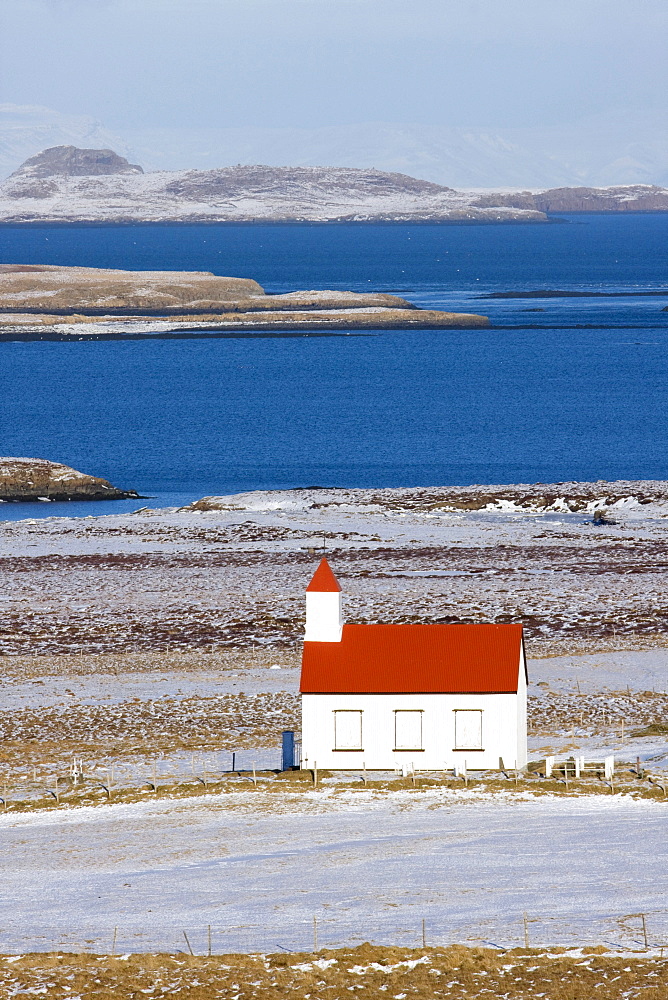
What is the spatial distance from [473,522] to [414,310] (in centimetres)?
11679

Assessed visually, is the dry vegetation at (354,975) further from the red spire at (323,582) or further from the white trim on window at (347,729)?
the red spire at (323,582)

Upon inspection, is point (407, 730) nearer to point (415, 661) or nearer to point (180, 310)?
point (415, 661)

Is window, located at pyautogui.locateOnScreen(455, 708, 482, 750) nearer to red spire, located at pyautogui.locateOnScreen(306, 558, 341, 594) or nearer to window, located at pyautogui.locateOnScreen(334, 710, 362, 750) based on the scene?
window, located at pyautogui.locateOnScreen(334, 710, 362, 750)

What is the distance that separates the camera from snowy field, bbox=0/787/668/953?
23.9 metres

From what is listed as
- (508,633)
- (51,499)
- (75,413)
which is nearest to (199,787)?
(508,633)

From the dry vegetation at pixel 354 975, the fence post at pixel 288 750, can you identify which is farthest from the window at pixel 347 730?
the dry vegetation at pixel 354 975

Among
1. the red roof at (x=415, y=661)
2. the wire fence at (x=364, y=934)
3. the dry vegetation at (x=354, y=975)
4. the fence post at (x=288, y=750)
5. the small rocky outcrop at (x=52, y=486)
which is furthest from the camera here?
the small rocky outcrop at (x=52, y=486)

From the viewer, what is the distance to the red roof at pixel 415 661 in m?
31.7

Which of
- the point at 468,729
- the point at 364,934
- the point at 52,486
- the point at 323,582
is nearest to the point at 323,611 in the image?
the point at 323,582

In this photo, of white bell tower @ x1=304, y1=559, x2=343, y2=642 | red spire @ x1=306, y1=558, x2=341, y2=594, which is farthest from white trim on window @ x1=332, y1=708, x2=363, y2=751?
red spire @ x1=306, y1=558, x2=341, y2=594

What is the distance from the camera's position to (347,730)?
32.2 metres

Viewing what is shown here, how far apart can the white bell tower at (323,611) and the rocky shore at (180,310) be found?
132 m

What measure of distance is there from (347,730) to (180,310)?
158 metres

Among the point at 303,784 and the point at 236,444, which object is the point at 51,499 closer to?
the point at 236,444
